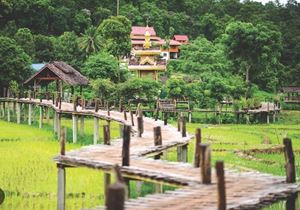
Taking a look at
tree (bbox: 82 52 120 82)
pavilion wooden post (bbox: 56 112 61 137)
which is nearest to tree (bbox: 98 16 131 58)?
tree (bbox: 82 52 120 82)

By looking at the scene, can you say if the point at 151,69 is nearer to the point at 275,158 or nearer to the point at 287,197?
the point at 275,158

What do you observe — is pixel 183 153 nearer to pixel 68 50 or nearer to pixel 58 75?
pixel 58 75

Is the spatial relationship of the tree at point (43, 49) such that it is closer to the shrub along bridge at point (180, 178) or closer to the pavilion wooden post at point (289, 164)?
the shrub along bridge at point (180, 178)

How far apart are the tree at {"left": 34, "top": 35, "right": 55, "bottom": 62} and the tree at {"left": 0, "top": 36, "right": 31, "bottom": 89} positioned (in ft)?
36.1

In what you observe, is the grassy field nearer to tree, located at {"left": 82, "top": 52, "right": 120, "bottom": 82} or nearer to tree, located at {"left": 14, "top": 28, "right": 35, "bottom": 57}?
tree, located at {"left": 82, "top": 52, "right": 120, "bottom": 82}

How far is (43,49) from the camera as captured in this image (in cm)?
5272

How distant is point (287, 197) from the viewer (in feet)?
35.8

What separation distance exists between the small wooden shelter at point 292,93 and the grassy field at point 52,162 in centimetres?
1506

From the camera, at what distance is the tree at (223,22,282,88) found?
153 feet

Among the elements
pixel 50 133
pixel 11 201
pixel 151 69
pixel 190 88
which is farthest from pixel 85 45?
pixel 11 201

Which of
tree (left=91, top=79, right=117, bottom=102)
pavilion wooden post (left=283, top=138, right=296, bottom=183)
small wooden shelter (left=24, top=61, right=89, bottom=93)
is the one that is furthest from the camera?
tree (left=91, top=79, right=117, bottom=102)

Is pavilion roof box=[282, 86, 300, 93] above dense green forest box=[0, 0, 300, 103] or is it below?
below

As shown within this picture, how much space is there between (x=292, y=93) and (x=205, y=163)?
4503 centimetres

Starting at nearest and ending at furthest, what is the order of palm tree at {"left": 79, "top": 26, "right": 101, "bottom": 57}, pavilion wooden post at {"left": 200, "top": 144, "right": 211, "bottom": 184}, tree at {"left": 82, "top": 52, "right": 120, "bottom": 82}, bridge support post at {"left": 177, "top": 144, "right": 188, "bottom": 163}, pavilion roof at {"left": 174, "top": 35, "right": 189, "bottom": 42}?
pavilion wooden post at {"left": 200, "top": 144, "right": 211, "bottom": 184} → bridge support post at {"left": 177, "top": 144, "right": 188, "bottom": 163} → tree at {"left": 82, "top": 52, "right": 120, "bottom": 82} → palm tree at {"left": 79, "top": 26, "right": 101, "bottom": 57} → pavilion roof at {"left": 174, "top": 35, "right": 189, "bottom": 42}
